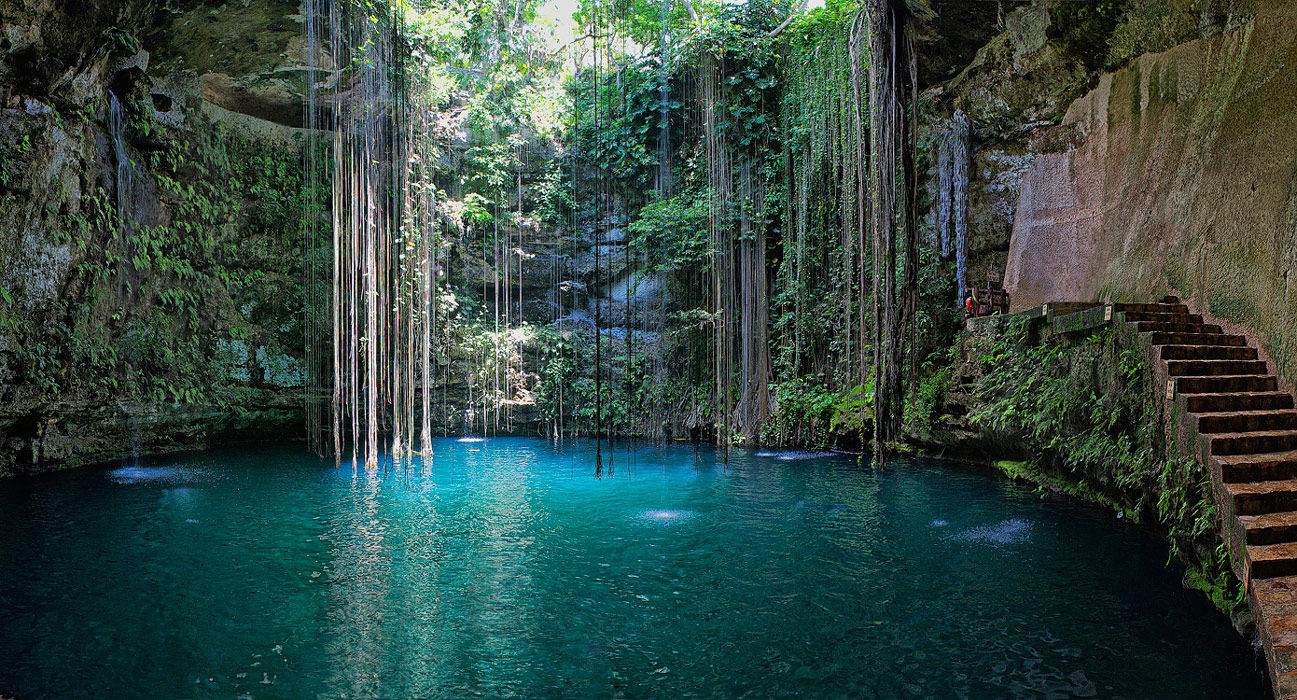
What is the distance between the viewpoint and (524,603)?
14.8 ft

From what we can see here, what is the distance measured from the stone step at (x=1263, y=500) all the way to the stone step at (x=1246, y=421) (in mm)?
569

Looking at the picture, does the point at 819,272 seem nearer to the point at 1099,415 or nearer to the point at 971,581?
the point at 1099,415

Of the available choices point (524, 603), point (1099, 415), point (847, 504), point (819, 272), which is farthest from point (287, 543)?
point (819, 272)

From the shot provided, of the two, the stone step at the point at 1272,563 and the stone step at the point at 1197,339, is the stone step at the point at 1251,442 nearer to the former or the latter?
the stone step at the point at 1272,563

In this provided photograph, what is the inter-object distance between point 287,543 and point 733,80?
33.6ft

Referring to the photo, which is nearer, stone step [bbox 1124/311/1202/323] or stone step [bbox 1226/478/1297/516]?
stone step [bbox 1226/478/1297/516]

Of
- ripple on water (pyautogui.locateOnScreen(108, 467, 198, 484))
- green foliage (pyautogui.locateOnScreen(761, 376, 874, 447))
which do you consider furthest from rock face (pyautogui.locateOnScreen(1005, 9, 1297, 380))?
ripple on water (pyautogui.locateOnScreen(108, 467, 198, 484))

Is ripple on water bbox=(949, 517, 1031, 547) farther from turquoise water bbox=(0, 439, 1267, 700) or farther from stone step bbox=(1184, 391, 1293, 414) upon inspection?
stone step bbox=(1184, 391, 1293, 414)

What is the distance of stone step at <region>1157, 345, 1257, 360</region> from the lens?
190 inches

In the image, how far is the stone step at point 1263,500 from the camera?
365 cm

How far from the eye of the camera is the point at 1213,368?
15.5ft

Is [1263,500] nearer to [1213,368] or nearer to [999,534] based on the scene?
[1213,368]

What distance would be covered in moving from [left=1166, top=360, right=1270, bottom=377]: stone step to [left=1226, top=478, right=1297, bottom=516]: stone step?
1.12m

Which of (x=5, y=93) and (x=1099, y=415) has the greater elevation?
(x=5, y=93)
